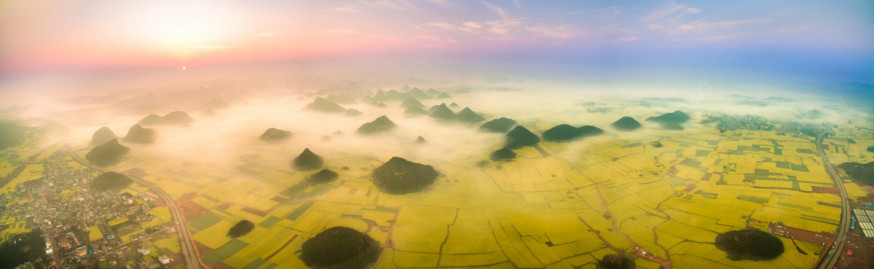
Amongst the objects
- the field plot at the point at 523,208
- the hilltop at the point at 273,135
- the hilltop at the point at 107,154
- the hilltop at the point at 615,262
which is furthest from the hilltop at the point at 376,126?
the hilltop at the point at 615,262

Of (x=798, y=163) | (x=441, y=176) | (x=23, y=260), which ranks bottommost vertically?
(x=23, y=260)

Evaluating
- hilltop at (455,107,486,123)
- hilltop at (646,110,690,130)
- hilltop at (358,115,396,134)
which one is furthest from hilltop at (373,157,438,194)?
hilltop at (646,110,690,130)

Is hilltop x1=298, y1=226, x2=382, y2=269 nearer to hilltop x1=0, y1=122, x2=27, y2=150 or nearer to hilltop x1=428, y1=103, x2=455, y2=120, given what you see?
hilltop x1=428, y1=103, x2=455, y2=120

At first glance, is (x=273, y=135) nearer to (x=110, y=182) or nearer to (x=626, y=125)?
(x=110, y=182)

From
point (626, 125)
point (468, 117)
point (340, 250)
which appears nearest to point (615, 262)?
point (340, 250)

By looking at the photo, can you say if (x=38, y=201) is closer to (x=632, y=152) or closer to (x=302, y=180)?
(x=302, y=180)

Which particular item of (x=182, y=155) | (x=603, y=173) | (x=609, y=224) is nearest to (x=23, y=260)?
(x=182, y=155)
